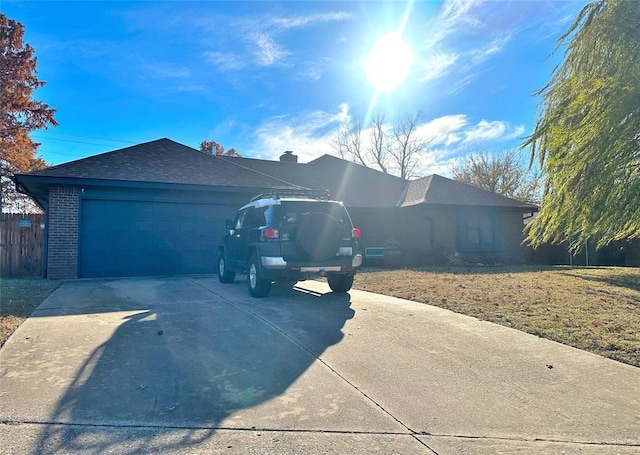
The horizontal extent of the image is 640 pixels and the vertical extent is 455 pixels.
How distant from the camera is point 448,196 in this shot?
19.3m

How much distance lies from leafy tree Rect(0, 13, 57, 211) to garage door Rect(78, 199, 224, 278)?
10.7 meters

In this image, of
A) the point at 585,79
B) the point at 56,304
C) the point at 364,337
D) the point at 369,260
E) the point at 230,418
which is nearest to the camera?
the point at 230,418

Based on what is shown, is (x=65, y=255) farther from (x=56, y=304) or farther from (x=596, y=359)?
(x=596, y=359)

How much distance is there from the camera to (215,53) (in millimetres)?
11156

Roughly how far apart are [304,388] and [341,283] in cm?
491

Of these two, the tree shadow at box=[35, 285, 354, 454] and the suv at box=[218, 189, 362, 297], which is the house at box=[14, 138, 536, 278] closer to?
the suv at box=[218, 189, 362, 297]

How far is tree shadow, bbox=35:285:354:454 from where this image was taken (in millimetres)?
2930

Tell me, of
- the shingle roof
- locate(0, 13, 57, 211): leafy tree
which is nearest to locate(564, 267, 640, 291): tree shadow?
the shingle roof

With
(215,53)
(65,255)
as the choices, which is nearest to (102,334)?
(65,255)

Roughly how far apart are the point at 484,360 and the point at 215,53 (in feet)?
33.0

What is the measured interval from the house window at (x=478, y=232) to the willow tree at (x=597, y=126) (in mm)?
9017

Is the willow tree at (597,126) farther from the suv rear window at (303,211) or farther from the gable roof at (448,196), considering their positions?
the gable roof at (448,196)

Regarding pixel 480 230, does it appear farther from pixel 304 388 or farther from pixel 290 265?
pixel 304 388

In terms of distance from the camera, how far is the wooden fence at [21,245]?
12477mm
